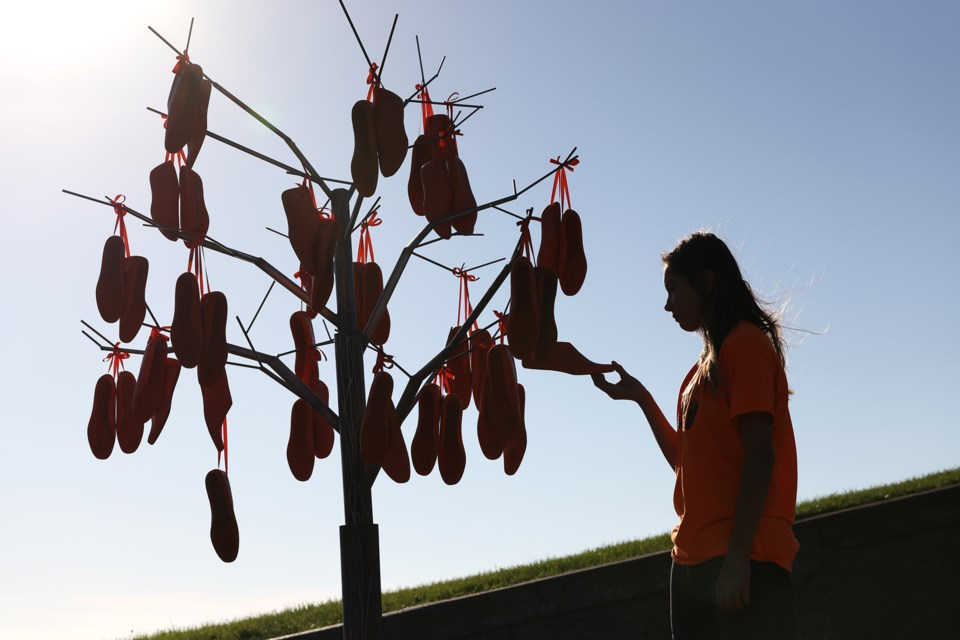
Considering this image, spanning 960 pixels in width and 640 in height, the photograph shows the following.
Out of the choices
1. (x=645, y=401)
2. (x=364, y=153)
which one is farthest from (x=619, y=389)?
(x=364, y=153)

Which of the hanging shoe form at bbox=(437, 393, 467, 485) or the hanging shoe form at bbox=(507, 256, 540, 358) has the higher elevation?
the hanging shoe form at bbox=(507, 256, 540, 358)

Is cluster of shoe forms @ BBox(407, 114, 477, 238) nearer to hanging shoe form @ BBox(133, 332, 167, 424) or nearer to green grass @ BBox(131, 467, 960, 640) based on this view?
hanging shoe form @ BBox(133, 332, 167, 424)

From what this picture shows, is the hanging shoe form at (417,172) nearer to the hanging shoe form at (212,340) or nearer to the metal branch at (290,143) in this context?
the metal branch at (290,143)

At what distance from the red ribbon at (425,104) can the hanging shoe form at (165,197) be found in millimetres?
746

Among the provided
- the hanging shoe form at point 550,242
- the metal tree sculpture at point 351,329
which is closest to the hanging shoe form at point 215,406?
the metal tree sculpture at point 351,329

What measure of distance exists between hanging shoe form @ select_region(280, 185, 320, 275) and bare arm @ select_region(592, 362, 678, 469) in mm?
806

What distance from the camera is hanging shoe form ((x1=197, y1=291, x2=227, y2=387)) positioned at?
2.12 metres

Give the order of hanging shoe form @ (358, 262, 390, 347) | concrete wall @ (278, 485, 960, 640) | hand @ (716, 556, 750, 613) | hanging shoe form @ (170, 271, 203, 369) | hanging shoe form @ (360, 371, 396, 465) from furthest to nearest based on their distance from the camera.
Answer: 1. concrete wall @ (278, 485, 960, 640)
2. hanging shoe form @ (358, 262, 390, 347)
3. hanging shoe form @ (360, 371, 396, 465)
4. hanging shoe form @ (170, 271, 203, 369)
5. hand @ (716, 556, 750, 613)

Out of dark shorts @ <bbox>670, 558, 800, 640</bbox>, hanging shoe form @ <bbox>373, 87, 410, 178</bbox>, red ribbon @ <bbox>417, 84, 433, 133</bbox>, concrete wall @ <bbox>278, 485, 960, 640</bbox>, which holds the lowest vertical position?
concrete wall @ <bbox>278, 485, 960, 640</bbox>

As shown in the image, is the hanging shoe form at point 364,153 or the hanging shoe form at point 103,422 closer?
the hanging shoe form at point 364,153

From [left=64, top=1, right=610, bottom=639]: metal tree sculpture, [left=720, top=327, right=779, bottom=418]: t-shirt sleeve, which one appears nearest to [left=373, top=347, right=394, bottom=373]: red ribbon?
[left=64, top=1, right=610, bottom=639]: metal tree sculpture

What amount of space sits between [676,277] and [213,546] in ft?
3.94

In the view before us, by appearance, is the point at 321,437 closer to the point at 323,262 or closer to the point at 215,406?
the point at 215,406

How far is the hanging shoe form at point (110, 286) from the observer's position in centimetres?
229
